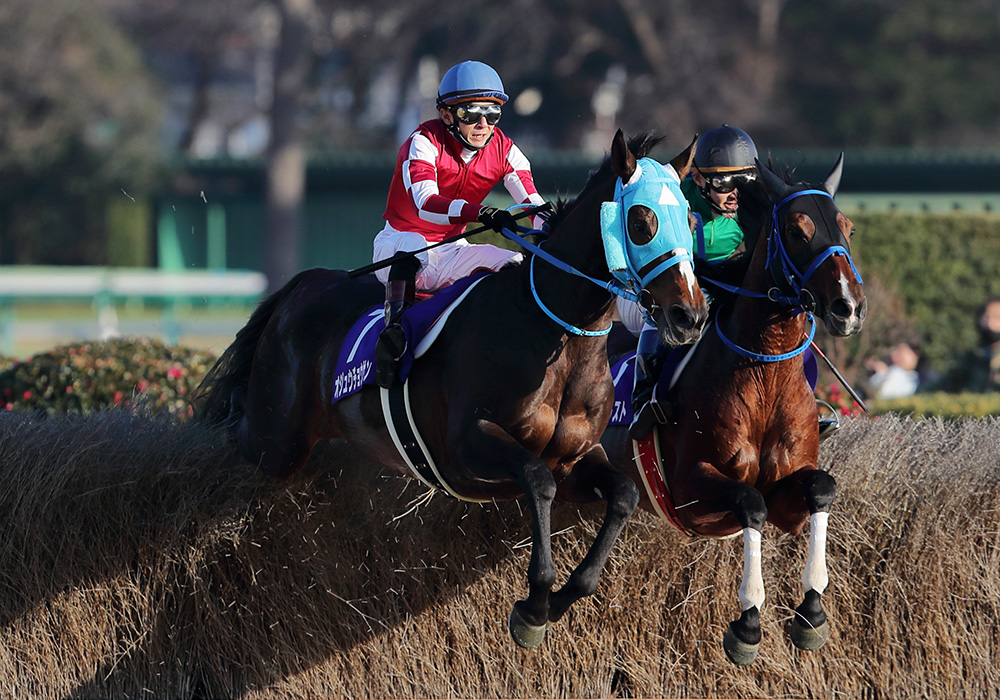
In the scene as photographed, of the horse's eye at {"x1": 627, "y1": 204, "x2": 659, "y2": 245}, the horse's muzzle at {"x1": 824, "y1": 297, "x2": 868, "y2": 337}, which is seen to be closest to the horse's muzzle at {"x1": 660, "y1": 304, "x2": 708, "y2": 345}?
the horse's eye at {"x1": 627, "y1": 204, "x2": 659, "y2": 245}

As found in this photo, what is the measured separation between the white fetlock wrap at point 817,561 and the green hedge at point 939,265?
7.37 meters

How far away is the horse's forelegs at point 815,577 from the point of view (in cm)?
481

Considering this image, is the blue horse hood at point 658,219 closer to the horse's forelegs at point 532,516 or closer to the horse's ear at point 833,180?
the horse's forelegs at point 532,516

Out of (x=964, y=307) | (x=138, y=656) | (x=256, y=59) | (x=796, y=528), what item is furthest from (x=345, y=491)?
(x=256, y=59)

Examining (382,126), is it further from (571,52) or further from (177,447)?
(177,447)

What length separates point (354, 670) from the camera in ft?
18.4

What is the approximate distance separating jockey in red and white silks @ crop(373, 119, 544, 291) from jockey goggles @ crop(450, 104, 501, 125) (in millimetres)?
149

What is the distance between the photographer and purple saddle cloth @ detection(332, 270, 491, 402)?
520cm

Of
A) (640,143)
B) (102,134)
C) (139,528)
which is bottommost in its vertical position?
(102,134)

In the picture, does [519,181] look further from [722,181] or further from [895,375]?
[895,375]

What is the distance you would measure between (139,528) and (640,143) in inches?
105

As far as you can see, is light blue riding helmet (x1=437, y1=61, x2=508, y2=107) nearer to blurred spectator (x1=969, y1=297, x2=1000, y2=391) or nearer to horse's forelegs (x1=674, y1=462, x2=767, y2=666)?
horse's forelegs (x1=674, y1=462, x2=767, y2=666)

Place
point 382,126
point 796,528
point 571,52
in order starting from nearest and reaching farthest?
point 796,528 < point 571,52 < point 382,126

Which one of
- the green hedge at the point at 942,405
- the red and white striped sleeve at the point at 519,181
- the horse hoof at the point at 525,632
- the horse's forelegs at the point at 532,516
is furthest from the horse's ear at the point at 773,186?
the green hedge at the point at 942,405
